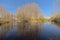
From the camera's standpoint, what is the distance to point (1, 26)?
12.1 feet

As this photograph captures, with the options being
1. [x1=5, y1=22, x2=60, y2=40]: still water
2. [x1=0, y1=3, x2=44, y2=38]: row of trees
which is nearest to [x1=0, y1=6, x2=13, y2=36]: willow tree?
[x1=0, y1=3, x2=44, y2=38]: row of trees

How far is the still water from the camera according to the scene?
11.9 ft

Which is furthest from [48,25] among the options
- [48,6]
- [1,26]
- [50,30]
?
[1,26]

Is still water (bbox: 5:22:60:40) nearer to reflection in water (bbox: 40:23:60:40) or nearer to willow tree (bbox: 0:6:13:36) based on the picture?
reflection in water (bbox: 40:23:60:40)

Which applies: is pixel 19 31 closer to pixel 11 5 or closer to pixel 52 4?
pixel 11 5

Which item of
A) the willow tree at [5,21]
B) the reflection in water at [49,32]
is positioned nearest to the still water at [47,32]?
the reflection in water at [49,32]

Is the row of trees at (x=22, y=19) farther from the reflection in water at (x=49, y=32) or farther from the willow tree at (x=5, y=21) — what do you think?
the reflection in water at (x=49, y=32)

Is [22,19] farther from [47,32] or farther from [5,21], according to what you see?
[47,32]

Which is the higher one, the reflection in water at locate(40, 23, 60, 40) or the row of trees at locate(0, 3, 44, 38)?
the row of trees at locate(0, 3, 44, 38)

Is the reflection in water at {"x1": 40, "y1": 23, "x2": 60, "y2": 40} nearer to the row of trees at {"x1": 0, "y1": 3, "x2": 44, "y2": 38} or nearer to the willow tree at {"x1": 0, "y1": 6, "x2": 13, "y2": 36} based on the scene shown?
the row of trees at {"x1": 0, "y1": 3, "x2": 44, "y2": 38}

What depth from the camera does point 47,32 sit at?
12.1ft

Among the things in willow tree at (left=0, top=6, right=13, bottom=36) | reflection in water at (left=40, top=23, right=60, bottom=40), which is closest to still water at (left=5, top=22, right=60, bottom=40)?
reflection in water at (left=40, top=23, right=60, bottom=40)

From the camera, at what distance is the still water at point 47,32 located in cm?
364

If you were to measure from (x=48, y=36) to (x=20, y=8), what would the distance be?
83 centimetres
